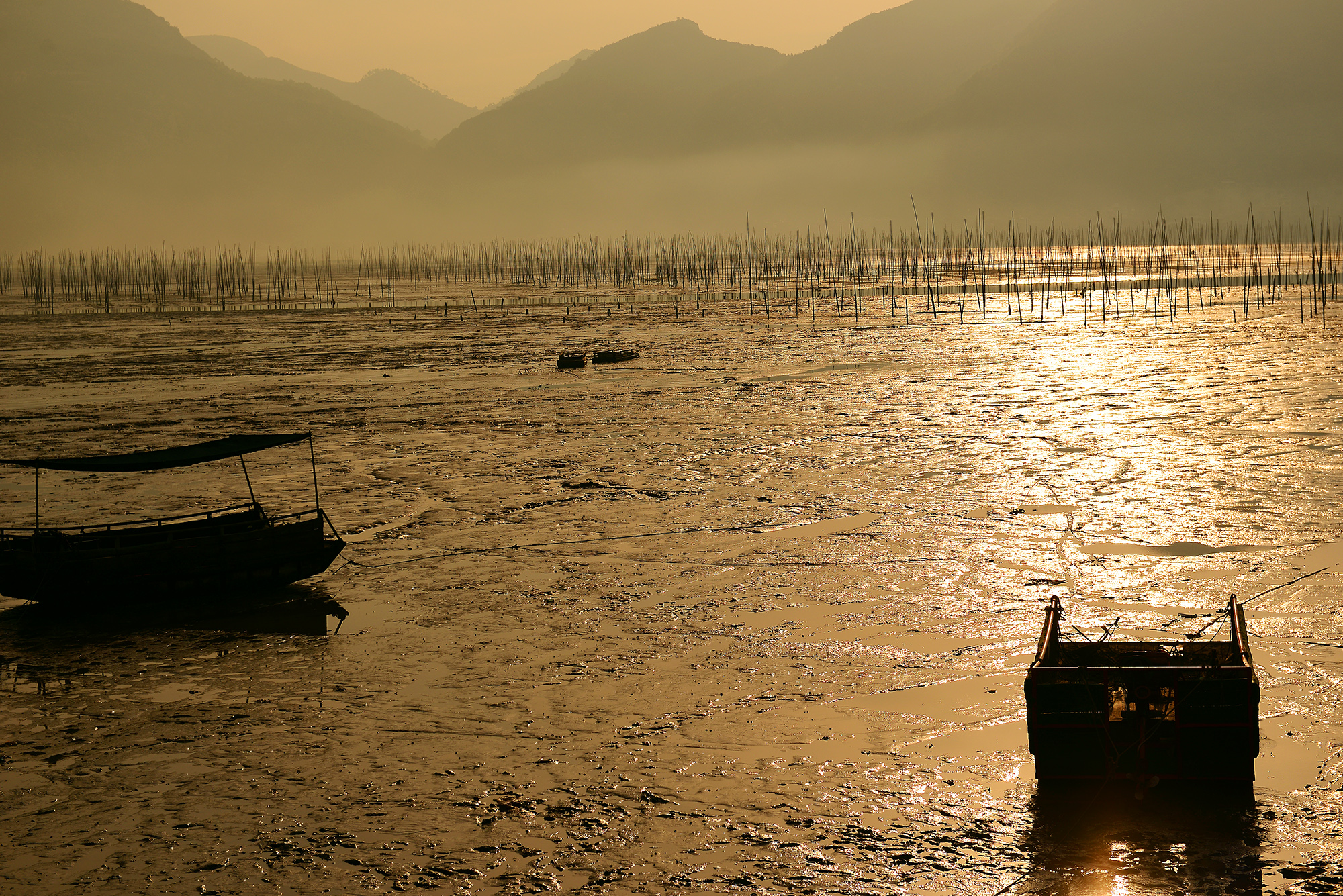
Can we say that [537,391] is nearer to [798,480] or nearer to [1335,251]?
[798,480]

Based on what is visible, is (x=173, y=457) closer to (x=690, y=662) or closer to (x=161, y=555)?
(x=161, y=555)

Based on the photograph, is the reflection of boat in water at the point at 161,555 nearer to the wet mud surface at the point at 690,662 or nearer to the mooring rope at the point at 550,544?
the wet mud surface at the point at 690,662

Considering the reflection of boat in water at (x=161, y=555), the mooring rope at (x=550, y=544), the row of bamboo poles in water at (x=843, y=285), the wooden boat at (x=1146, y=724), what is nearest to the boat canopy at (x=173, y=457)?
the reflection of boat in water at (x=161, y=555)

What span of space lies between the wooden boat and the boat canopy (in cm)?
899

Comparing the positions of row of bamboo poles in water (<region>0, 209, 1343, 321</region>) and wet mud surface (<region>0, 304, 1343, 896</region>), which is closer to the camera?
wet mud surface (<region>0, 304, 1343, 896</region>)

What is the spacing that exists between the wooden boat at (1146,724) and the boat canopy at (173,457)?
8989mm

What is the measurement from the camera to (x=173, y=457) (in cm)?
1304

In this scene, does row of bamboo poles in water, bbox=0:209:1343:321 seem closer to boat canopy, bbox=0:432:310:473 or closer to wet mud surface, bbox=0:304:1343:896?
wet mud surface, bbox=0:304:1343:896

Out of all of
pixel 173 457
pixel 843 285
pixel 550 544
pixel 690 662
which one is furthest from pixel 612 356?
pixel 843 285

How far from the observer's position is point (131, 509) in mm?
16500

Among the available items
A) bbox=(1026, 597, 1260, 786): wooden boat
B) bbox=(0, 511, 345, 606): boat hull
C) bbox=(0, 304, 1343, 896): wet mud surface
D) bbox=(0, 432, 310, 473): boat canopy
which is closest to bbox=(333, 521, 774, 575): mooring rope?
bbox=(0, 304, 1343, 896): wet mud surface

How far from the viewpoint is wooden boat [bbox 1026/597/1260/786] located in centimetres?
739

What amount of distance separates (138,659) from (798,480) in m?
9.71

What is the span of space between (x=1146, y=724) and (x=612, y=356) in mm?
28071
